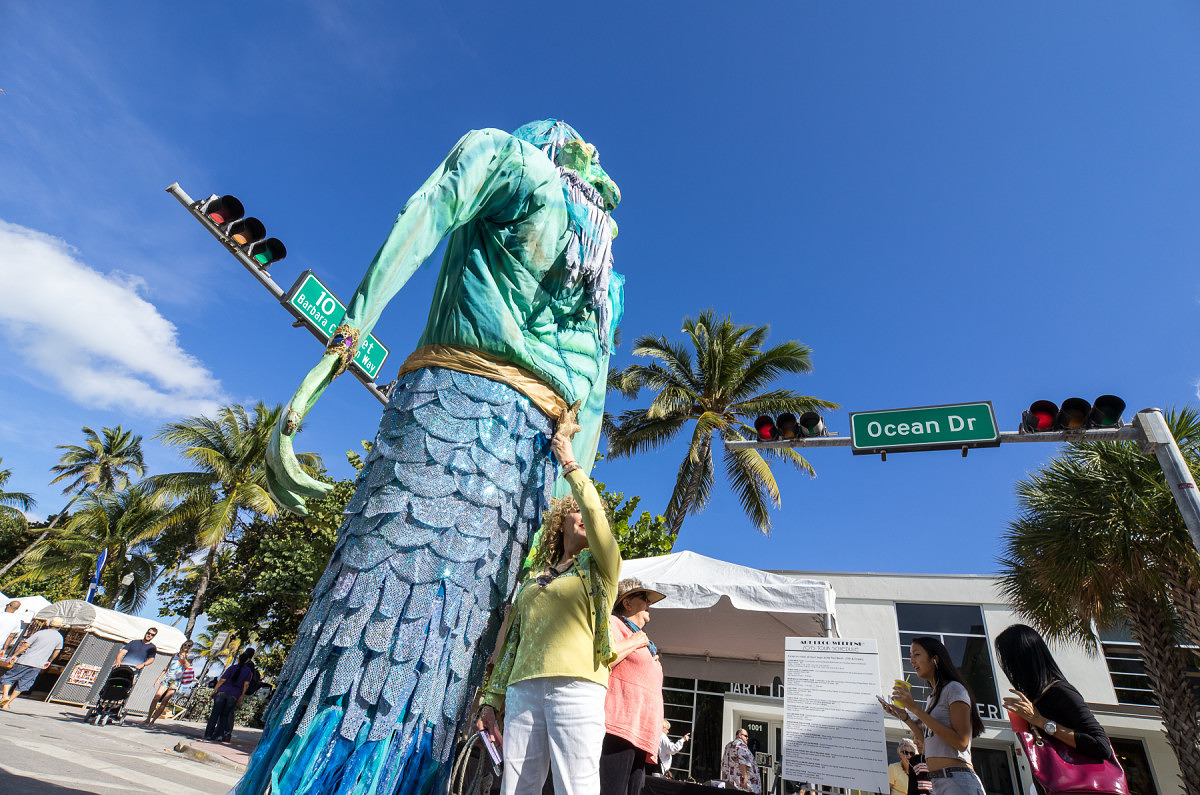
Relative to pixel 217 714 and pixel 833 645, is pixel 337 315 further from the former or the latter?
pixel 217 714

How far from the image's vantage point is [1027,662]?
2793 mm

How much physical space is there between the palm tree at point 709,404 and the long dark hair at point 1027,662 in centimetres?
1174

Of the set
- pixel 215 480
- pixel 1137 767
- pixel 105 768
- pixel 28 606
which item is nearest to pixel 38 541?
pixel 215 480

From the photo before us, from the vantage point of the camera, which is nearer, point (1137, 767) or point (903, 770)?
point (903, 770)

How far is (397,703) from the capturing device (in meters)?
1.64

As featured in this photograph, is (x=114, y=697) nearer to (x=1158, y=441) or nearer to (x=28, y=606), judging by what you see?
(x=28, y=606)

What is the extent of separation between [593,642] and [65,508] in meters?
37.5

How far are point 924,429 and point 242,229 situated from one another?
7.16 m

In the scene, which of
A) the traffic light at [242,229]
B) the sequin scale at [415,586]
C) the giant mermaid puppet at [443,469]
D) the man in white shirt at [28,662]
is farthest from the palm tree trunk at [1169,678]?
the man in white shirt at [28,662]

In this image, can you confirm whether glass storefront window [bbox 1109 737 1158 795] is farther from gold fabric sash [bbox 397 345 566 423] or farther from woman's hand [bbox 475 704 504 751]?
gold fabric sash [bbox 397 345 566 423]

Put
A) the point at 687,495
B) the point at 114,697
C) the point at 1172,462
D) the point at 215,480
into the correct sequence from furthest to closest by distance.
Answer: the point at 215,480 → the point at 687,495 → the point at 114,697 → the point at 1172,462

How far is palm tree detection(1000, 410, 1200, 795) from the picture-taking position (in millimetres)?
8031

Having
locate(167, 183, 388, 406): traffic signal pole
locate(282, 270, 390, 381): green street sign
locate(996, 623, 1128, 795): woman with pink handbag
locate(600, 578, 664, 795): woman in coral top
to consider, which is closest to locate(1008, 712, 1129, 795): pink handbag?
Result: locate(996, 623, 1128, 795): woman with pink handbag

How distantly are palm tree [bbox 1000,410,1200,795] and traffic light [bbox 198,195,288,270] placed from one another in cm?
1065
